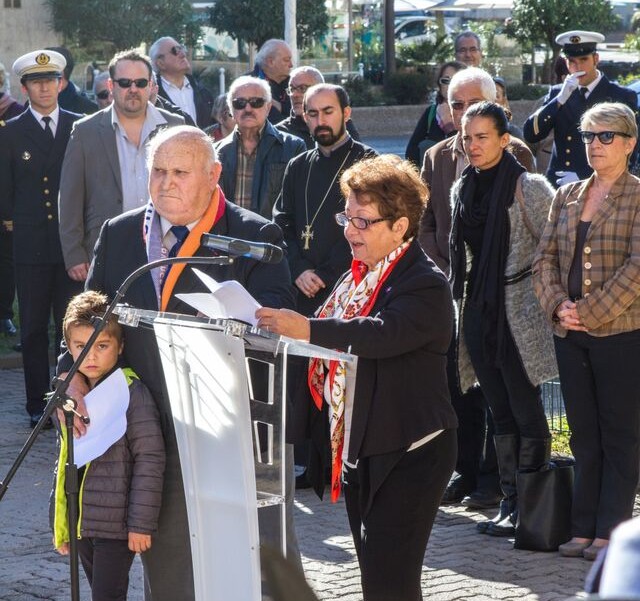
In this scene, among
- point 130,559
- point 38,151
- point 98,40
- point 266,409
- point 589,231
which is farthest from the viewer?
point 98,40

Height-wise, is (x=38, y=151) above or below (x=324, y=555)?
above

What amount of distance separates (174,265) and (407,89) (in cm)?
2777

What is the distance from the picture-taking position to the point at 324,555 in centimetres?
653

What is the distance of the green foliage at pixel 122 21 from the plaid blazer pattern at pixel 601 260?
102 feet

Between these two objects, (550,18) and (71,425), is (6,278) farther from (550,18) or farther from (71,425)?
(550,18)

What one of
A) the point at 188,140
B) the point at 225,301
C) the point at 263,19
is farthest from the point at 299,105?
the point at 263,19

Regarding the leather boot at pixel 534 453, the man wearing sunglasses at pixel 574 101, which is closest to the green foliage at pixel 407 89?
the man wearing sunglasses at pixel 574 101

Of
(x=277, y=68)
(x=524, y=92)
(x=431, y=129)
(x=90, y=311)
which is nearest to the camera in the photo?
(x=90, y=311)

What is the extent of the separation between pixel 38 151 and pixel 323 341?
5.65 metres

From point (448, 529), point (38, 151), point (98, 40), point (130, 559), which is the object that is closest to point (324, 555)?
point (448, 529)

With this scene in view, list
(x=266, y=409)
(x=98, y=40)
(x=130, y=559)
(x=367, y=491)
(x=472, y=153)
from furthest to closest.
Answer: (x=98, y=40) < (x=472, y=153) < (x=130, y=559) < (x=367, y=491) < (x=266, y=409)

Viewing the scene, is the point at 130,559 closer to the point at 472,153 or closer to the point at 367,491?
the point at 367,491

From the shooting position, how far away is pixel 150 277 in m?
4.72

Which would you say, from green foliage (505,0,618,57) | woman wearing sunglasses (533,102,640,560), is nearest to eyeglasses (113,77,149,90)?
woman wearing sunglasses (533,102,640,560)
